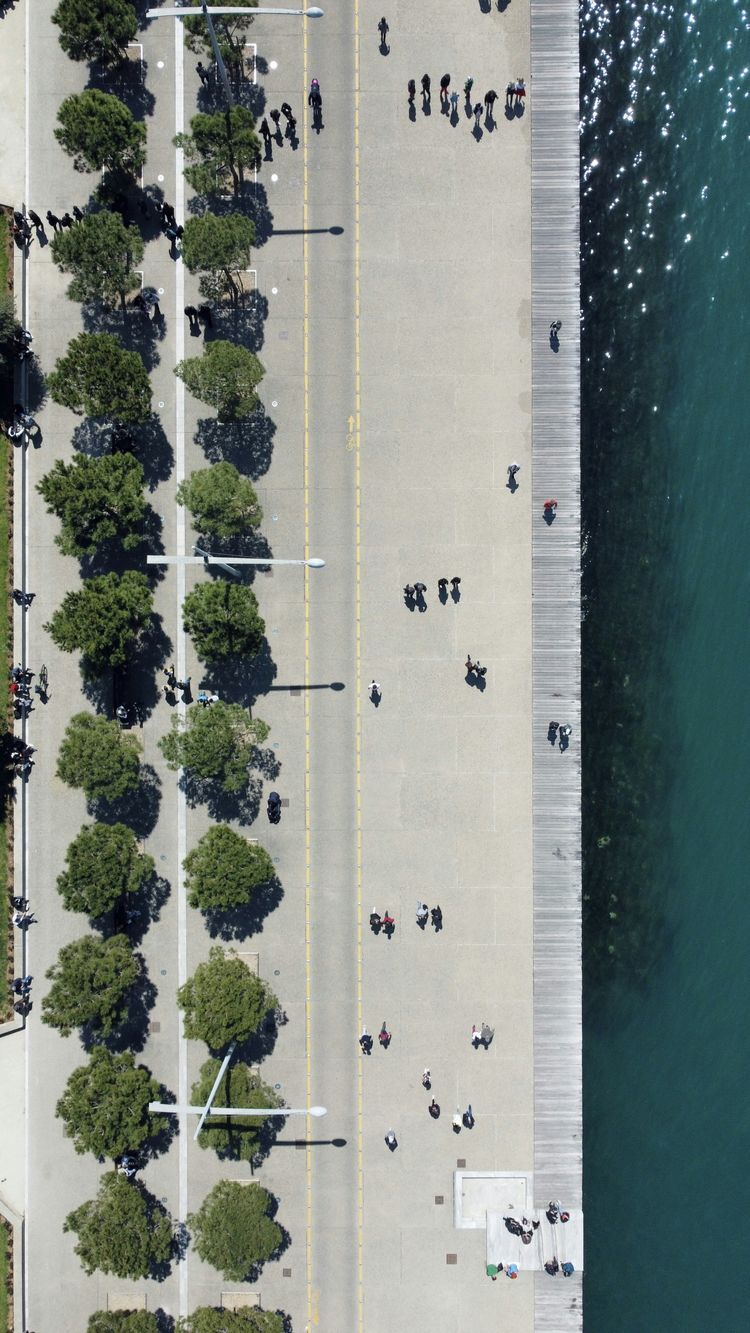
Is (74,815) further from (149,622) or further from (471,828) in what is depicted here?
(471,828)

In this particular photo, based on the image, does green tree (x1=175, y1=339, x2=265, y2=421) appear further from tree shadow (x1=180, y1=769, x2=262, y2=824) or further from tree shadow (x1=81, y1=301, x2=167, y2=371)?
tree shadow (x1=180, y1=769, x2=262, y2=824)

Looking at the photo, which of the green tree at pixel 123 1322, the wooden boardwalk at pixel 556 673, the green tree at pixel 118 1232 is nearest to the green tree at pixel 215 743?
the wooden boardwalk at pixel 556 673

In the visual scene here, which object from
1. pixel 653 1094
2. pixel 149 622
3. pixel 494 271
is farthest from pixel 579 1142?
pixel 494 271

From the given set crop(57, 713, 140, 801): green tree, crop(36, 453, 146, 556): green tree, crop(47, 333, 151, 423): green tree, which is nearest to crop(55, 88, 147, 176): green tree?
crop(47, 333, 151, 423): green tree

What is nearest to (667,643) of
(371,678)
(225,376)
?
(371,678)

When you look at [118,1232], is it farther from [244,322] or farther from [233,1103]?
[244,322]
